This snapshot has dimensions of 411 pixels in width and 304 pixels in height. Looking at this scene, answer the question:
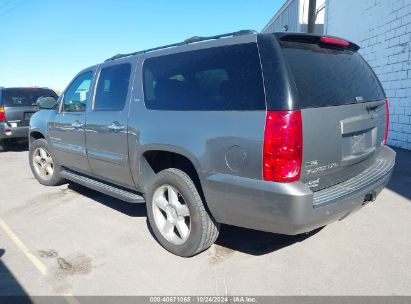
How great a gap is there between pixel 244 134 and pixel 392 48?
26.2 feet

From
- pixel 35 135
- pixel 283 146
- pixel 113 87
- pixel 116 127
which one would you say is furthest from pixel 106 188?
pixel 35 135

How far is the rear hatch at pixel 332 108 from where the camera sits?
8.81ft

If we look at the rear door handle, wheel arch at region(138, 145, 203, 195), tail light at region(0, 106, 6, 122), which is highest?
the rear door handle

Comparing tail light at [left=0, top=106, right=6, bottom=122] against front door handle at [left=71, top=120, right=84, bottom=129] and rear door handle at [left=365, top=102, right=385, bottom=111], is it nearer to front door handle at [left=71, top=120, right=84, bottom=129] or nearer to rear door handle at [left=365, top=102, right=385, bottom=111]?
front door handle at [left=71, top=120, right=84, bottom=129]

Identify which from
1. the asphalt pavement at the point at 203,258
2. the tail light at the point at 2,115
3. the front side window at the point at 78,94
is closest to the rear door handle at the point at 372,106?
the asphalt pavement at the point at 203,258

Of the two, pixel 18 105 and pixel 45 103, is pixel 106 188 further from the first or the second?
pixel 18 105

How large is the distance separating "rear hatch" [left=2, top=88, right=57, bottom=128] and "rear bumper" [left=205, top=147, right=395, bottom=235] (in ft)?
26.8

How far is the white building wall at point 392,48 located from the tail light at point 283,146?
7.05 m

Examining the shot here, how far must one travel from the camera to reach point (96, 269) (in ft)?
11.0

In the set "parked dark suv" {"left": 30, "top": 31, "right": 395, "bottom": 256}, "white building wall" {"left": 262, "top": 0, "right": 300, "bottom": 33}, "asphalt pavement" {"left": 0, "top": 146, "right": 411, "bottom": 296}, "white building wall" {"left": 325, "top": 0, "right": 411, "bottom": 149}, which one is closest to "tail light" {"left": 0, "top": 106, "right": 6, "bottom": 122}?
"asphalt pavement" {"left": 0, "top": 146, "right": 411, "bottom": 296}

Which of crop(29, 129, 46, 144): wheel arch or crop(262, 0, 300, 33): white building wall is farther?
crop(262, 0, 300, 33): white building wall

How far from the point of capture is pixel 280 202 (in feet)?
8.57

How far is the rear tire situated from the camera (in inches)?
235

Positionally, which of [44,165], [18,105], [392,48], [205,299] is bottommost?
[205,299]
